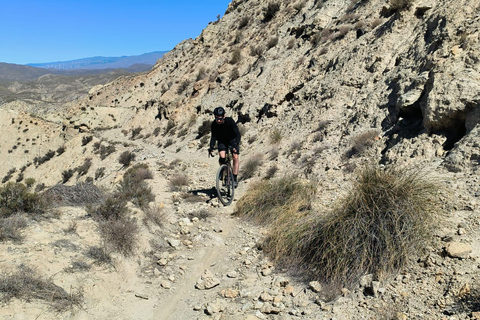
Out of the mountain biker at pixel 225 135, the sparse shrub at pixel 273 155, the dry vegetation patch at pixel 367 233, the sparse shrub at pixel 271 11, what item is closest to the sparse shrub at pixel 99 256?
the dry vegetation patch at pixel 367 233

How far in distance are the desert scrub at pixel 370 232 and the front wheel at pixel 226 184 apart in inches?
115

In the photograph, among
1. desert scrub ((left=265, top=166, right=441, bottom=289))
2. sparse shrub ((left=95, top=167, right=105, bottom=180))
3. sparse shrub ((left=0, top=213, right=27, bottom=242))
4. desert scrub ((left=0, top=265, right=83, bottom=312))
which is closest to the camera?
desert scrub ((left=0, top=265, right=83, bottom=312))

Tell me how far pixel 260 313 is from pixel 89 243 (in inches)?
106

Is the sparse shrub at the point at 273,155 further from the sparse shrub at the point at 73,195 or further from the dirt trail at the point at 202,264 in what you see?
the sparse shrub at the point at 73,195

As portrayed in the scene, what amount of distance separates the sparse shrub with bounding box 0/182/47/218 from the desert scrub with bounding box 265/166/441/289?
3856 mm

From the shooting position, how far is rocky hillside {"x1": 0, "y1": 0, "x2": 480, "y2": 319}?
3475mm

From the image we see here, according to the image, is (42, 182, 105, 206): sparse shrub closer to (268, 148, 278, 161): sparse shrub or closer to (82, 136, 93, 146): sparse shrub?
(268, 148, 278, 161): sparse shrub

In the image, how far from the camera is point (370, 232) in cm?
378

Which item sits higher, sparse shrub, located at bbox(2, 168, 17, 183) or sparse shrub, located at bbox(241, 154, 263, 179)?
sparse shrub, located at bbox(241, 154, 263, 179)

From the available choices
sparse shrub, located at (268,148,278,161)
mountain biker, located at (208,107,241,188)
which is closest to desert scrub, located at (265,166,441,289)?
mountain biker, located at (208,107,241,188)

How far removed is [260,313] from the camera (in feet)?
11.7

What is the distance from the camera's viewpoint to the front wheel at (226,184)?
713cm

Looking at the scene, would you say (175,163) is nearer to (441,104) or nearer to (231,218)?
(231,218)

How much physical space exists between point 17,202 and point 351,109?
884 cm
